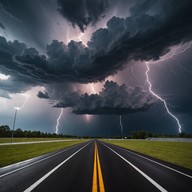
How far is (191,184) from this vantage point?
6301 mm

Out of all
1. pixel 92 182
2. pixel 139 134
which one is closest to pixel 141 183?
pixel 92 182

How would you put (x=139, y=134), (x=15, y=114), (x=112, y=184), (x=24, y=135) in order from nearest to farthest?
(x=112, y=184) < (x=15, y=114) < (x=24, y=135) < (x=139, y=134)

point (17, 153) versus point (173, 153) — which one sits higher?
point (17, 153)

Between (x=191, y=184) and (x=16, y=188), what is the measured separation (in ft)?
20.3

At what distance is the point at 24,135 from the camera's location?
459ft

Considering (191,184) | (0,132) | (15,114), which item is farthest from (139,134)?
(191,184)

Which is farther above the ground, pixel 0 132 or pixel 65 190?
pixel 0 132

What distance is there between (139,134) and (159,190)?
16197 centimetres

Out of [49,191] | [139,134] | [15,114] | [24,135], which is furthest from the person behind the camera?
[139,134]

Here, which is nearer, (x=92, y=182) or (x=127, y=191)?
(x=127, y=191)

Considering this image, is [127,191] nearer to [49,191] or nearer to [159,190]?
[159,190]

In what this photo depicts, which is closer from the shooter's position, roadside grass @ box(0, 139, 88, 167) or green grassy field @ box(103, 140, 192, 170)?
roadside grass @ box(0, 139, 88, 167)

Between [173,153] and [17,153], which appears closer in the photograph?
[17,153]

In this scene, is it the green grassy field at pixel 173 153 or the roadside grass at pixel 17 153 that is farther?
the green grassy field at pixel 173 153
